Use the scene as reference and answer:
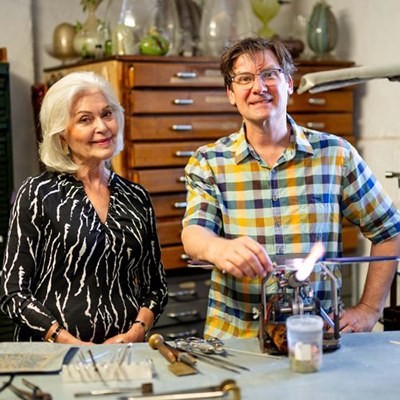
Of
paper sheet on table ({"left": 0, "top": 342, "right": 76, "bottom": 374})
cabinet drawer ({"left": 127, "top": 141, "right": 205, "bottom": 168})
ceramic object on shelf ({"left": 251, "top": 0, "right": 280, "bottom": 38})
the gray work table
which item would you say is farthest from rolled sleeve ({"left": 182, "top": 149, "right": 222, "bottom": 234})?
ceramic object on shelf ({"left": 251, "top": 0, "right": 280, "bottom": 38})

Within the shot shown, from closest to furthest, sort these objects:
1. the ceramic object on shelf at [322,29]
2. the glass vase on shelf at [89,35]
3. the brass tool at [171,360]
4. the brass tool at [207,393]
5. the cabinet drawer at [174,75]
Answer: the brass tool at [207,393] → the brass tool at [171,360] → the cabinet drawer at [174,75] → the glass vase on shelf at [89,35] → the ceramic object on shelf at [322,29]

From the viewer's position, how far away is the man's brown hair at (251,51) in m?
2.70

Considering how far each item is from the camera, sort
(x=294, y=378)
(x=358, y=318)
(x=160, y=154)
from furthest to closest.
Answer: (x=160, y=154) → (x=358, y=318) → (x=294, y=378)

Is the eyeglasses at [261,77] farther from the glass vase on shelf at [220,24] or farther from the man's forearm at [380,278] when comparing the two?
the glass vase on shelf at [220,24]

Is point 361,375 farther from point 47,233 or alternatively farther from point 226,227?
point 47,233

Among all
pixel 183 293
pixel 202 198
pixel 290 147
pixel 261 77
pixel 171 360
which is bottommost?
pixel 183 293

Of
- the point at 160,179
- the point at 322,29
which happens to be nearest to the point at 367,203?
the point at 160,179

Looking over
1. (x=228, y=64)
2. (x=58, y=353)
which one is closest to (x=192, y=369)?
(x=58, y=353)

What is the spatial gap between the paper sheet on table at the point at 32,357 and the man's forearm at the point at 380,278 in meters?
1.09

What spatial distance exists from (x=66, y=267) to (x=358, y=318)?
1.04 metres

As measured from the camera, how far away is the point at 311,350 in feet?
6.67

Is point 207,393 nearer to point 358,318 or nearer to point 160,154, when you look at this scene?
point 358,318

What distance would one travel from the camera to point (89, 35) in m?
4.38

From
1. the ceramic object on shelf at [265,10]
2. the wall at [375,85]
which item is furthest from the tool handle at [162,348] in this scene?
the ceramic object on shelf at [265,10]
